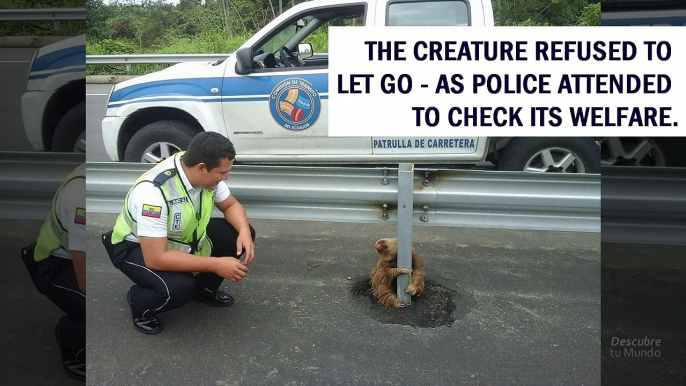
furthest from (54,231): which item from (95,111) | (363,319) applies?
(363,319)

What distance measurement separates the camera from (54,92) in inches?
57.3

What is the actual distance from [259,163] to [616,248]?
1443 mm

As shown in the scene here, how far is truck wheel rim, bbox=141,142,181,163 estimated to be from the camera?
235 cm

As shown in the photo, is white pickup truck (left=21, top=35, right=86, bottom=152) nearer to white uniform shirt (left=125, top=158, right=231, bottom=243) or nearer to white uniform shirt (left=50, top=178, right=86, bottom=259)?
white uniform shirt (left=50, top=178, right=86, bottom=259)

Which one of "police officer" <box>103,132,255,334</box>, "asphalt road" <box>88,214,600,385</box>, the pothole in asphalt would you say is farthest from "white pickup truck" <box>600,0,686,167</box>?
"police officer" <box>103,132,255,334</box>

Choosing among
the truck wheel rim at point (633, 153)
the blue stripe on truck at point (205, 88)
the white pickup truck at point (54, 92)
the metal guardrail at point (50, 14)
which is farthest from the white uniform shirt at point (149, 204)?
the truck wheel rim at point (633, 153)

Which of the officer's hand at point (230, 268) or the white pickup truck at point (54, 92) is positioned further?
the officer's hand at point (230, 268)

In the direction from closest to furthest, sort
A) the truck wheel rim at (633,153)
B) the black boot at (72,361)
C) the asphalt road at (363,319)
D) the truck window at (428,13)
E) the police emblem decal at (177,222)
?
the black boot at (72,361), the truck wheel rim at (633,153), the truck window at (428,13), the asphalt road at (363,319), the police emblem decal at (177,222)

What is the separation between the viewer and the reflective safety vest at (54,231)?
1.35 meters

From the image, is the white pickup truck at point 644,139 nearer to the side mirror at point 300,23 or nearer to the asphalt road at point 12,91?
the side mirror at point 300,23

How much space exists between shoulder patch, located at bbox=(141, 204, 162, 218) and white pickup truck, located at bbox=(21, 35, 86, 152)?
83cm

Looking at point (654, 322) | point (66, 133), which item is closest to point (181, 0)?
point (66, 133)

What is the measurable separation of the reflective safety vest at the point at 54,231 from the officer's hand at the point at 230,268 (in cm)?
103

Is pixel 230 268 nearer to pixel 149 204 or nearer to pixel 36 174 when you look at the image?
pixel 149 204
